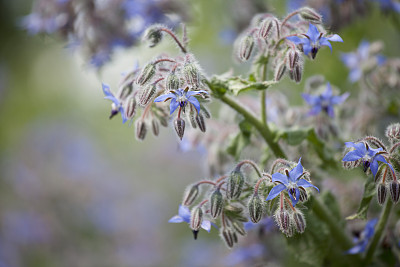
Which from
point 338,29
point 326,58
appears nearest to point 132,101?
point 338,29

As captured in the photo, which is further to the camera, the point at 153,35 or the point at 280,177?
the point at 153,35

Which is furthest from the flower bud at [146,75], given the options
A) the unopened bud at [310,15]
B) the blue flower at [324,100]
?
the blue flower at [324,100]

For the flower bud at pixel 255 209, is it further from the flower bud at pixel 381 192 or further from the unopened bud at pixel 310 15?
the unopened bud at pixel 310 15

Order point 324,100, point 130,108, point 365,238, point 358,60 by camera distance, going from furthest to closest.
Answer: point 358,60 → point 324,100 → point 365,238 → point 130,108

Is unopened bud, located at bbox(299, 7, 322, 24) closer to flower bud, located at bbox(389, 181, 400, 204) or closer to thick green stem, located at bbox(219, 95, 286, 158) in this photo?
thick green stem, located at bbox(219, 95, 286, 158)

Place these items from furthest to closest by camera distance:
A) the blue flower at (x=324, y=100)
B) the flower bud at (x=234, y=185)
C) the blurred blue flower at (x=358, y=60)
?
the blurred blue flower at (x=358, y=60), the blue flower at (x=324, y=100), the flower bud at (x=234, y=185)

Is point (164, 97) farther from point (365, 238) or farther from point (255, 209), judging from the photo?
point (365, 238)

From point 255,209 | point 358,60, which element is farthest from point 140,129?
point 358,60
